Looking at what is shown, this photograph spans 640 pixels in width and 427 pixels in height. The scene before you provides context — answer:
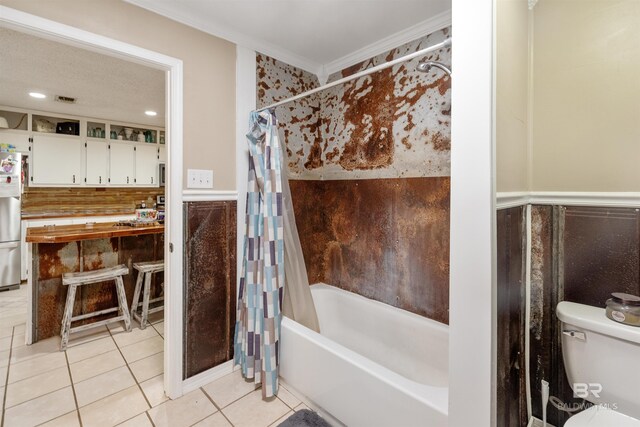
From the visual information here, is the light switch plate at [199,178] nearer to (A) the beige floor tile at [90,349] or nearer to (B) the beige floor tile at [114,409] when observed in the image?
(B) the beige floor tile at [114,409]

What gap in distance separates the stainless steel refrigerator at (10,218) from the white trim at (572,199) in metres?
5.05

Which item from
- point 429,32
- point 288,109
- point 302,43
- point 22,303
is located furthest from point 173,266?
point 22,303

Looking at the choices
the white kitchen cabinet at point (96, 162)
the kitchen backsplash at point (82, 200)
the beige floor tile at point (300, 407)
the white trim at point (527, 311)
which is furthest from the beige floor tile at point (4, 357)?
the white trim at point (527, 311)

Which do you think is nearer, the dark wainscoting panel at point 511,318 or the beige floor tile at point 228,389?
the dark wainscoting panel at point 511,318

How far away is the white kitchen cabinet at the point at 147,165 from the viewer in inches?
189

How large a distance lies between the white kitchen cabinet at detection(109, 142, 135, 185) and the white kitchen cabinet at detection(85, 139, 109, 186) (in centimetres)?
7

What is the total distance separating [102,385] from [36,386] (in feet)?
1.35

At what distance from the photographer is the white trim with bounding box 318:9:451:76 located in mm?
1852

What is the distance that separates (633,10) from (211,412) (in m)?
2.85

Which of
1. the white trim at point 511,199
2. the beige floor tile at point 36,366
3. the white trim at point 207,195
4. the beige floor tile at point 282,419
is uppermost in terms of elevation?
the white trim at point 207,195

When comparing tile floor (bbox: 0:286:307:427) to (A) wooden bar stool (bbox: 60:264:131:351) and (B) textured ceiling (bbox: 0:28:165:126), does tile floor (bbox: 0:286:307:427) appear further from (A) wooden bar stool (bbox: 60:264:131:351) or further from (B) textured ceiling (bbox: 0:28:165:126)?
(B) textured ceiling (bbox: 0:28:165:126)

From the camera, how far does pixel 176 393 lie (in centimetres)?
179

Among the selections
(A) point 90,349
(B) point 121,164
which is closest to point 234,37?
(A) point 90,349

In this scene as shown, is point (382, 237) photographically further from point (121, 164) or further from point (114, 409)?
point (121, 164)
